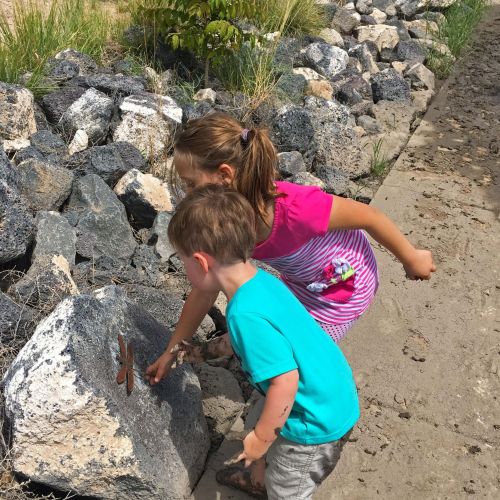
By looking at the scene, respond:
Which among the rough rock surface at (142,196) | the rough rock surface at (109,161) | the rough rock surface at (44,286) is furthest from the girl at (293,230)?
the rough rock surface at (109,161)

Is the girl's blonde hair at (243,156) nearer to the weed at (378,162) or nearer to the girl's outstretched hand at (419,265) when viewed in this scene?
the girl's outstretched hand at (419,265)

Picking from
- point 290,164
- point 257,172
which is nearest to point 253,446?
point 257,172

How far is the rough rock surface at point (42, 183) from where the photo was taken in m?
3.85

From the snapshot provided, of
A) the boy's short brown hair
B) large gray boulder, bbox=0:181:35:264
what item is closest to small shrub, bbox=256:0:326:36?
large gray boulder, bbox=0:181:35:264

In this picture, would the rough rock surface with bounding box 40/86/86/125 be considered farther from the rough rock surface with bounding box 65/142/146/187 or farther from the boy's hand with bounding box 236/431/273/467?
the boy's hand with bounding box 236/431/273/467

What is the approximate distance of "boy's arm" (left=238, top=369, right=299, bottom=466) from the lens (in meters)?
2.03

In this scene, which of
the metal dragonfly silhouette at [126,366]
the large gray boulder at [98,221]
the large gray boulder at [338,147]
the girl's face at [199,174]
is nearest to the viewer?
the girl's face at [199,174]

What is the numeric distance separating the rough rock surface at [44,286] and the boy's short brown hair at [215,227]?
4.08 ft

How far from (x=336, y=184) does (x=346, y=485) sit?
238cm

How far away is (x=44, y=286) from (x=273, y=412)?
5.03 ft

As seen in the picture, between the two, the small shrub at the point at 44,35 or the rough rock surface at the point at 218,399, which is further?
the small shrub at the point at 44,35

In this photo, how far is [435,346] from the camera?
361 cm

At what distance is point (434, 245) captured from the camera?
4414mm

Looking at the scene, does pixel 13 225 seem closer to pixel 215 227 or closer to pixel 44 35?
pixel 215 227
